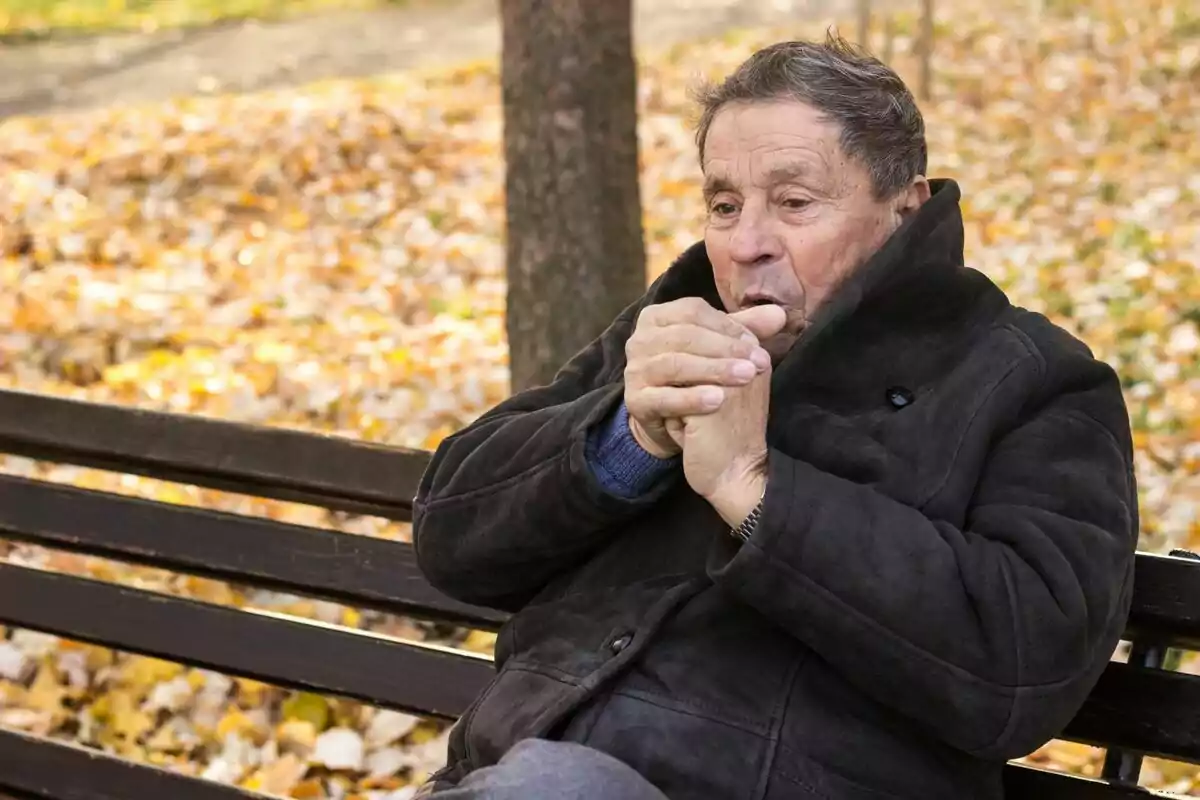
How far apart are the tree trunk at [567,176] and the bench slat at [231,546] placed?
1573mm

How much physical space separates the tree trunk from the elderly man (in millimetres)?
2035

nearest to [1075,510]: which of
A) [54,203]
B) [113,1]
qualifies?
[54,203]

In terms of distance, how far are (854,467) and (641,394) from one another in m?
0.31

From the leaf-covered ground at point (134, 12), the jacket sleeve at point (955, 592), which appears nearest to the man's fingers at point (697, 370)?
the jacket sleeve at point (955, 592)

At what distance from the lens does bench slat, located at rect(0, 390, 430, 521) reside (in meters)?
2.70

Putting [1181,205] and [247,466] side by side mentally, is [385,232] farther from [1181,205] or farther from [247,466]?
[247,466]

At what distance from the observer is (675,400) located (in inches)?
74.2

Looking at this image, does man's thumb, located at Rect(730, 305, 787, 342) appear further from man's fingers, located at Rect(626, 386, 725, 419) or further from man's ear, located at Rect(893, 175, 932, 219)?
man's ear, located at Rect(893, 175, 932, 219)

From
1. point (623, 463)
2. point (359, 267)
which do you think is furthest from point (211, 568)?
point (359, 267)

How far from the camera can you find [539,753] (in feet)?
6.15

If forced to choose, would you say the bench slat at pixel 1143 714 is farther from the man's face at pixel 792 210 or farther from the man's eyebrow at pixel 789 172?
the man's eyebrow at pixel 789 172

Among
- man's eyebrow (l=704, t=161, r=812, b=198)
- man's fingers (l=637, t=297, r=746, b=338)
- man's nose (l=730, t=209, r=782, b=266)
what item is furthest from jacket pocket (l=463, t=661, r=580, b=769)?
man's eyebrow (l=704, t=161, r=812, b=198)

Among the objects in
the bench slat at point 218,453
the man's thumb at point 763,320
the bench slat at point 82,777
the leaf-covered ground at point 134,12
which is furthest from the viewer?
the leaf-covered ground at point 134,12

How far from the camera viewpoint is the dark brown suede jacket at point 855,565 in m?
1.82
